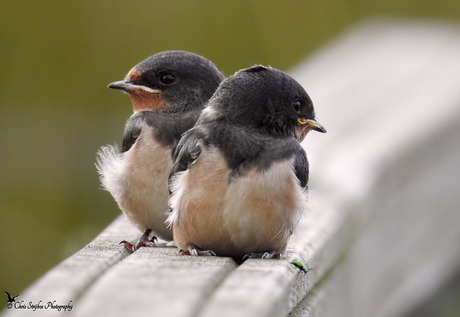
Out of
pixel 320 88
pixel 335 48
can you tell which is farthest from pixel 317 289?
pixel 335 48

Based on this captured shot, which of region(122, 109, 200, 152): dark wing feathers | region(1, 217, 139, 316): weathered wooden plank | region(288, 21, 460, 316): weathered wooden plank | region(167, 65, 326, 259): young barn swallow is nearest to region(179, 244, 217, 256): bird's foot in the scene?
region(167, 65, 326, 259): young barn swallow

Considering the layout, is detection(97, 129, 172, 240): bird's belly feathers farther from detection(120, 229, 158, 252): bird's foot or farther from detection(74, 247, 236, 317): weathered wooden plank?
detection(74, 247, 236, 317): weathered wooden plank

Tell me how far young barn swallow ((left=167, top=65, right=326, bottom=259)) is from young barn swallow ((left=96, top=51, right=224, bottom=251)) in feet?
1.40

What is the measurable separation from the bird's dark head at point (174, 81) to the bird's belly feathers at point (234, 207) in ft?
2.73

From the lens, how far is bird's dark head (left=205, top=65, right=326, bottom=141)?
327 cm

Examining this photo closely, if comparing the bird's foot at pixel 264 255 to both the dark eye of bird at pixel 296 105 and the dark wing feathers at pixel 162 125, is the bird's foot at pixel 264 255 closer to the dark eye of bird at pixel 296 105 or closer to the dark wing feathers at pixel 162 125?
the dark eye of bird at pixel 296 105

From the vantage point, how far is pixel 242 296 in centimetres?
206

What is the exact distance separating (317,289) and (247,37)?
4346 mm

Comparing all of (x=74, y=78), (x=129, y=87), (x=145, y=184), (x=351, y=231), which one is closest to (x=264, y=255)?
(x=351, y=231)

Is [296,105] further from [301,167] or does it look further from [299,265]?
[299,265]

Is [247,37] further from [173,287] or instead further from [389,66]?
[173,287]

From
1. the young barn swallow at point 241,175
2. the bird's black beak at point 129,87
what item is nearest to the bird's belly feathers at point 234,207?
the young barn swallow at point 241,175

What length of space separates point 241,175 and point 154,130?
787mm

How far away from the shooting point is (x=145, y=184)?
375 cm
